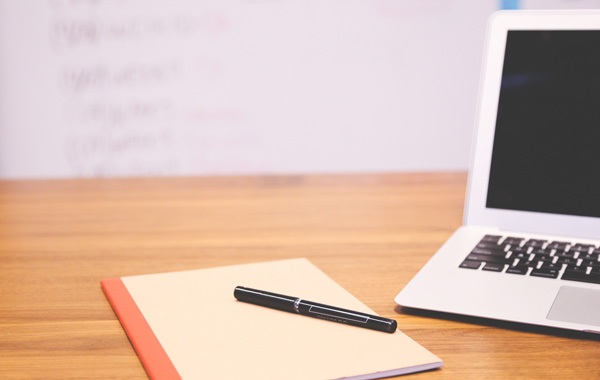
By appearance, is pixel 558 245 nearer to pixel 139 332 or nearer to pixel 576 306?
pixel 576 306

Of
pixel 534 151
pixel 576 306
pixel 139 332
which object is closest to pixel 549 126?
pixel 534 151

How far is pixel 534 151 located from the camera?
71 cm

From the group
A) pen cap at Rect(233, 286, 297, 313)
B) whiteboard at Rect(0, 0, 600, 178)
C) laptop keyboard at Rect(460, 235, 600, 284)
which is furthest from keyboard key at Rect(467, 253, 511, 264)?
whiteboard at Rect(0, 0, 600, 178)

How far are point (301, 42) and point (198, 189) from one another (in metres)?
1.49

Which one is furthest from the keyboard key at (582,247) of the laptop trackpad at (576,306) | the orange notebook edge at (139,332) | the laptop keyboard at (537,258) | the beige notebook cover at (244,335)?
the orange notebook edge at (139,332)

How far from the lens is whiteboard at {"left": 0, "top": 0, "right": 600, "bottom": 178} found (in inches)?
94.9

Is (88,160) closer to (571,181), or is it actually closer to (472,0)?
(472,0)

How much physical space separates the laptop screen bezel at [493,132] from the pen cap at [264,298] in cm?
29

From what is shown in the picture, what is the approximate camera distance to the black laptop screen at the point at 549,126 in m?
0.69

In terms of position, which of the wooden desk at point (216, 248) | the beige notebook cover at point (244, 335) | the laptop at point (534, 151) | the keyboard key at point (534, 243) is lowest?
the wooden desk at point (216, 248)

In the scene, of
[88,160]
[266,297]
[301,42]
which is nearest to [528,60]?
[266,297]

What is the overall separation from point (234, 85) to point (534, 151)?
Answer: 191 cm

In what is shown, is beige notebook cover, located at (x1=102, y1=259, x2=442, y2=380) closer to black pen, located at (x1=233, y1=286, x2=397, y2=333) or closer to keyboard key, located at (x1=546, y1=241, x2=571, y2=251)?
black pen, located at (x1=233, y1=286, x2=397, y2=333)

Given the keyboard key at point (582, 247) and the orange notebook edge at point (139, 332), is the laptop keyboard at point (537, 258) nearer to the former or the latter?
the keyboard key at point (582, 247)
